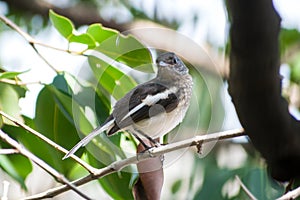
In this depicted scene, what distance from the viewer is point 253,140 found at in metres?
0.65

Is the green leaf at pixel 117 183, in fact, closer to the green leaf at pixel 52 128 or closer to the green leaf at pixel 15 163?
the green leaf at pixel 52 128

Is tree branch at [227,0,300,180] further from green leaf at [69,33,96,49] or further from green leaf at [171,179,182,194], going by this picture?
green leaf at [171,179,182,194]

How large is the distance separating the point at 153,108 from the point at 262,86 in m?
1.58

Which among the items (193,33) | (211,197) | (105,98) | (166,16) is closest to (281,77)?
(105,98)

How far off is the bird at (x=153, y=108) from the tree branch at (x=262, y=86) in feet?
4.19

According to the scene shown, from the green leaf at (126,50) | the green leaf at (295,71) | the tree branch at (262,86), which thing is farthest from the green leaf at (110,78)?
the tree branch at (262,86)

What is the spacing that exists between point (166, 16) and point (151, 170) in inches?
92.3

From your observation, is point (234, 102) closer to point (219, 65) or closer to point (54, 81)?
point (54, 81)

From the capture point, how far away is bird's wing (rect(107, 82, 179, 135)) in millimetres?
2092

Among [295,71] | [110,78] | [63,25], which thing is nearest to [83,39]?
[63,25]

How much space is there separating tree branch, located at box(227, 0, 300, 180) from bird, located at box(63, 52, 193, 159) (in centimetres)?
128

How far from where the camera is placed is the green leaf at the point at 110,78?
2.37 meters

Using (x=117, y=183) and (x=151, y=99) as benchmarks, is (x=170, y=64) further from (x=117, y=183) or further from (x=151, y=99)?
(x=117, y=183)

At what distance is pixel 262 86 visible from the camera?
0.63 meters
